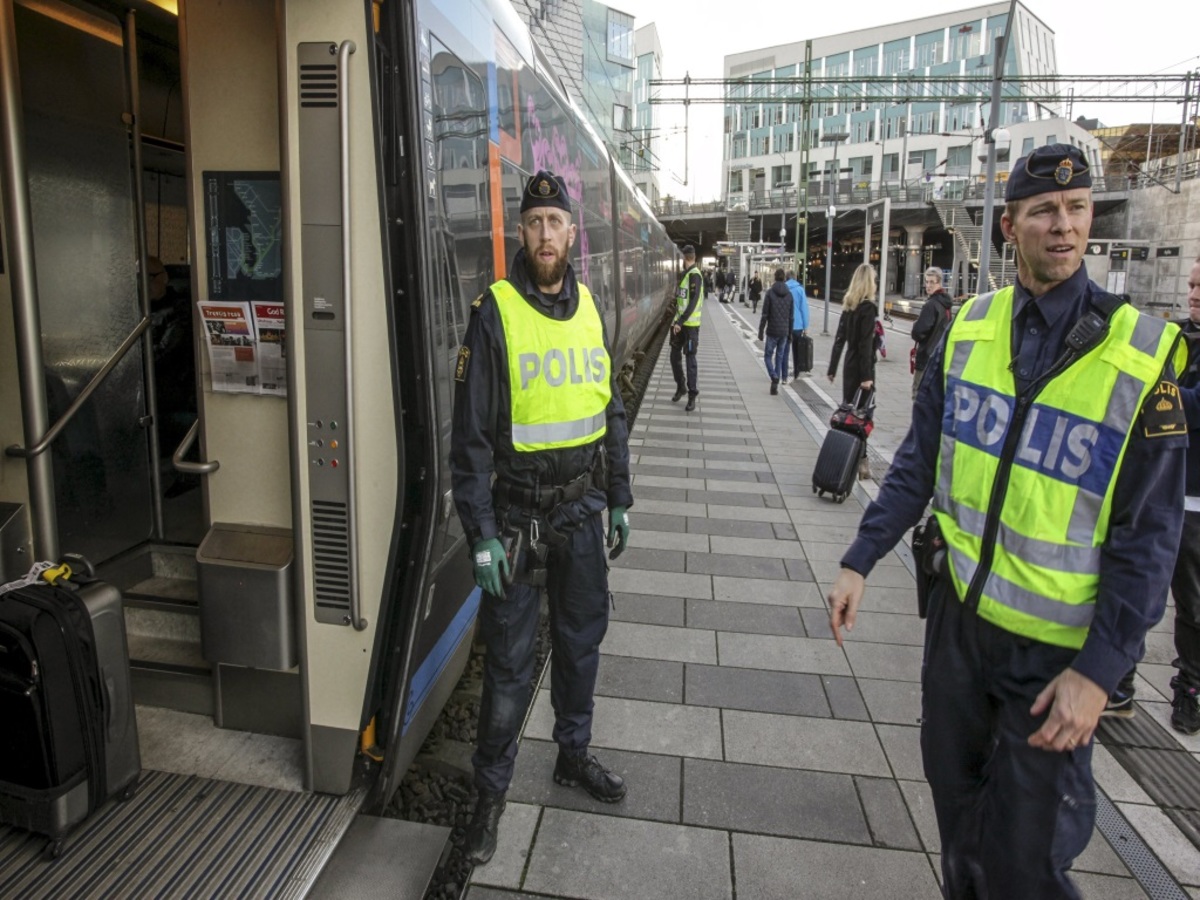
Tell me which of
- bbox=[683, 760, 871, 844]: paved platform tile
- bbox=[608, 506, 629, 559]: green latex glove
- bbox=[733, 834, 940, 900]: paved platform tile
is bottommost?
bbox=[733, 834, 940, 900]: paved platform tile

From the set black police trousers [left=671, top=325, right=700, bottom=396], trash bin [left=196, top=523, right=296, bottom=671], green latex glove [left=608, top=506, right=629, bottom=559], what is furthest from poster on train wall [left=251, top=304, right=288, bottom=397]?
black police trousers [left=671, top=325, right=700, bottom=396]

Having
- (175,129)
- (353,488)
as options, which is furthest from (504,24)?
(353,488)

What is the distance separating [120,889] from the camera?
2.36 m

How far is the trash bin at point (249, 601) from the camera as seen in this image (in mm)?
2736

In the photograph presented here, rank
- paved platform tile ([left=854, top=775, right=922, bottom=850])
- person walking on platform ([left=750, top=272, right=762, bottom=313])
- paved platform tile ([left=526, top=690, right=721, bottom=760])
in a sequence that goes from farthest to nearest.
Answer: person walking on platform ([left=750, top=272, right=762, bottom=313])
paved platform tile ([left=526, top=690, right=721, bottom=760])
paved platform tile ([left=854, top=775, right=922, bottom=850])

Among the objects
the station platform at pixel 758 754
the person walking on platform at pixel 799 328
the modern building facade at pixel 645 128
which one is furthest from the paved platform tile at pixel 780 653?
the modern building facade at pixel 645 128

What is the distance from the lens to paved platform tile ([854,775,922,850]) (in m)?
2.76

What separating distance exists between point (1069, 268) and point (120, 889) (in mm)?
3075

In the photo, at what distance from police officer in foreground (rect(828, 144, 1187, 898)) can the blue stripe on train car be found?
1.52 metres

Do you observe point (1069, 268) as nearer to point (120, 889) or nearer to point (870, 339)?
point (120, 889)

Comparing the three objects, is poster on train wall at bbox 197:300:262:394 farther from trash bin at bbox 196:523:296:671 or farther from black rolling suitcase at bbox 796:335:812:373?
black rolling suitcase at bbox 796:335:812:373

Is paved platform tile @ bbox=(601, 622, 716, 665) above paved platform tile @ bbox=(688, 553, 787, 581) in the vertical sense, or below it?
below

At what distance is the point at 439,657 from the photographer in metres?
3.20

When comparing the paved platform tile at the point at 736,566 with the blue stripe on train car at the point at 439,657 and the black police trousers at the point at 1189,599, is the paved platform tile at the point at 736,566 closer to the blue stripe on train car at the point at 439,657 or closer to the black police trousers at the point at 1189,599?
the blue stripe on train car at the point at 439,657
